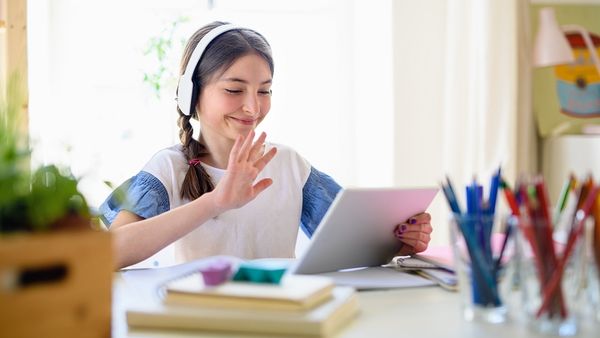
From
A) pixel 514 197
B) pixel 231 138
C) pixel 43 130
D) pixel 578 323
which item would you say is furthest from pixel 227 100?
pixel 43 130

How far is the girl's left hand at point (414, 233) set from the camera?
1484 mm

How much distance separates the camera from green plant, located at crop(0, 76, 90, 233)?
78cm

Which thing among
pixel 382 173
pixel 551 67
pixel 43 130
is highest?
pixel 551 67

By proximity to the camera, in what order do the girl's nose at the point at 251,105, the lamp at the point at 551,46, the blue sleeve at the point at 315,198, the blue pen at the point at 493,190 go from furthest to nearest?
1. the lamp at the point at 551,46
2. the blue sleeve at the point at 315,198
3. the girl's nose at the point at 251,105
4. the blue pen at the point at 493,190

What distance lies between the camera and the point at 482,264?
1046 mm

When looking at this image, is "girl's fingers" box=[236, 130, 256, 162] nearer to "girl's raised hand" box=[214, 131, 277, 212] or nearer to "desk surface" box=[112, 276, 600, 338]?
"girl's raised hand" box=[214, 131, 277, 212]

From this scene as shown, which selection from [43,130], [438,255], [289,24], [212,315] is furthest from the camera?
[289,24]

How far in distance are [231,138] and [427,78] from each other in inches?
65.6

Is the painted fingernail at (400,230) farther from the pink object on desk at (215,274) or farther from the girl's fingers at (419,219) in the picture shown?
the pink object on desk at (215,274)

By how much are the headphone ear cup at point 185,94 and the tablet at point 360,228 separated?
26.9 inches

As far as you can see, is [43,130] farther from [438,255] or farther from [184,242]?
[438,255]

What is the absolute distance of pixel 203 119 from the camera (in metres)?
1.99

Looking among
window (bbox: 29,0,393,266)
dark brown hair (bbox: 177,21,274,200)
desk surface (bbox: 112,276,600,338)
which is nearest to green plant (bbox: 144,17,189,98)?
window (bbox: 29,0,393,266)

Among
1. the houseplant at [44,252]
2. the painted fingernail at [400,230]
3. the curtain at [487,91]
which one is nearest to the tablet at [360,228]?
the painted fingernail at [400,230]
